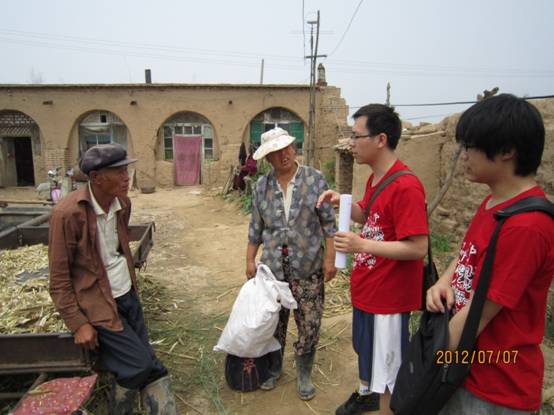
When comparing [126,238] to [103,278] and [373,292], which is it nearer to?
[103,278]

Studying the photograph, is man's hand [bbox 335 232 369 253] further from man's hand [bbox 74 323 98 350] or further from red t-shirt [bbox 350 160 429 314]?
man's hand [bbox 74 323 98 350]

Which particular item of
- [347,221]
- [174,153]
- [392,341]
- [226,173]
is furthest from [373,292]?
[174,153]

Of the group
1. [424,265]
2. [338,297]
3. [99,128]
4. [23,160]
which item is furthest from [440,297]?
[23,160]

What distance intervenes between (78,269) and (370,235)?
168 cm

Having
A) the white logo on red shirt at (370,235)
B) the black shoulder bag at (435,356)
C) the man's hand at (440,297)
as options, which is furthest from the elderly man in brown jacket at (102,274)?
the man's hand at (440,297)

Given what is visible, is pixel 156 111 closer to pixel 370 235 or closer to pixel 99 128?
pixel 99 128

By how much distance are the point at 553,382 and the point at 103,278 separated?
11.1 ft

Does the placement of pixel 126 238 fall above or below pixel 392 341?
above

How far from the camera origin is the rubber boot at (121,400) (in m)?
2.71

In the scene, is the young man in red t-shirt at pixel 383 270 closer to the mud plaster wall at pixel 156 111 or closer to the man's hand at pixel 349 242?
the man's hand at pixel 349 242

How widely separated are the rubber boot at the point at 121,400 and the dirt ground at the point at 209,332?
1.73 ft

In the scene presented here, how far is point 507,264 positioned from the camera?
52.6 inches

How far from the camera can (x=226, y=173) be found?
702 inches

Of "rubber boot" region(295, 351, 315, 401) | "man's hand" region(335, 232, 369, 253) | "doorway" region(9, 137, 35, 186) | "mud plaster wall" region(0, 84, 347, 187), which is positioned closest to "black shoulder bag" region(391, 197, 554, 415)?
"man's hand" region(335, 232, 369, 253)
